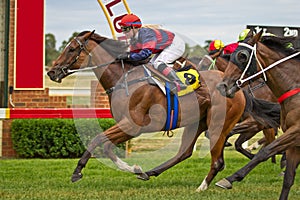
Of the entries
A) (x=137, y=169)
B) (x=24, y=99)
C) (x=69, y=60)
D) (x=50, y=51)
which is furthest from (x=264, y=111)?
(x=50, y=51)

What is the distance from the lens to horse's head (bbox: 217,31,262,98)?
656 cm

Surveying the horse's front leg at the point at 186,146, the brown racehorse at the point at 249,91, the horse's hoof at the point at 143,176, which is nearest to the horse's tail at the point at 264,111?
the horse's front leg at the point at 186,146

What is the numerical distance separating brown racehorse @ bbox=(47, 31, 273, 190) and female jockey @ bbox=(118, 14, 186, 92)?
0.62 ft

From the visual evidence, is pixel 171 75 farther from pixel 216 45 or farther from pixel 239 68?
pixel 216 45

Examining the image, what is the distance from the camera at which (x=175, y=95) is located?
26.6ft

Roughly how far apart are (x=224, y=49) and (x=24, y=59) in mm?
4242

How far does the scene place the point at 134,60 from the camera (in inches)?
311

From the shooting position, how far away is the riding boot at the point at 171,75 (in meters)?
7.96

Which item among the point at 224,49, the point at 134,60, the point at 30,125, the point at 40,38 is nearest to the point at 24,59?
the point at 40,38

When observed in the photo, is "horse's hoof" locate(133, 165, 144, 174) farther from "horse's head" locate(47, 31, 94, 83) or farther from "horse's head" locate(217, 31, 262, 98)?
"horse's head" locate(217, 31, 262, 98)

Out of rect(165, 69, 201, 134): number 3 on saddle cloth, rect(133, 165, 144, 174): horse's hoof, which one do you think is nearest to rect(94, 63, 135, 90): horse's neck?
rect(165, 69, 201, 134): number 3 on saddle cloth

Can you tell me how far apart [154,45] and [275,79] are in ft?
5.52

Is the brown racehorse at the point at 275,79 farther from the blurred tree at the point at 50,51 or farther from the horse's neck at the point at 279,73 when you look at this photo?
the blurred tree at the point at 50,51

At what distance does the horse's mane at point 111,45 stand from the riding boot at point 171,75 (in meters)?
0.51
